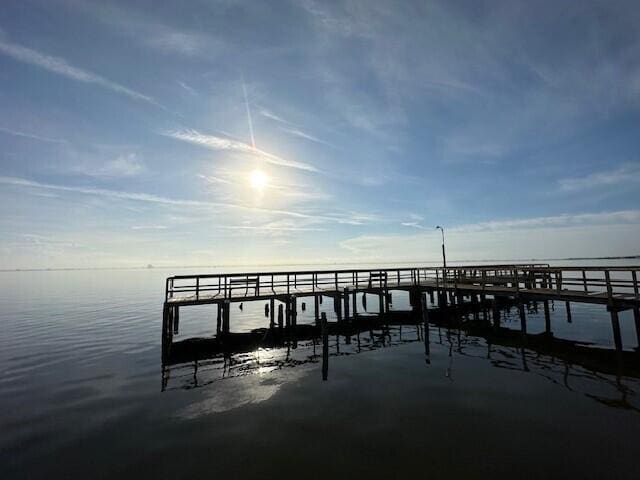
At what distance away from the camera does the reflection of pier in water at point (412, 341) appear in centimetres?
1259

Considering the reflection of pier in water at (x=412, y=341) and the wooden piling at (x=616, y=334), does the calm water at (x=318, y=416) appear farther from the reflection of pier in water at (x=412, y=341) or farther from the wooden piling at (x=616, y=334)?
the wooden piling at (x=616, y=334)

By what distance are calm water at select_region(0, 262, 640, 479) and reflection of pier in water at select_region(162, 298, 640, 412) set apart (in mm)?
155

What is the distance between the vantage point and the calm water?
7.27m

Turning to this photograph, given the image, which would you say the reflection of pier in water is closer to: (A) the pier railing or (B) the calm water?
(B) the calm water

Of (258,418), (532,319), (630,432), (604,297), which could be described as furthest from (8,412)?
(532,319)

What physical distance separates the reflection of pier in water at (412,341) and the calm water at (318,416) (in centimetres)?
15

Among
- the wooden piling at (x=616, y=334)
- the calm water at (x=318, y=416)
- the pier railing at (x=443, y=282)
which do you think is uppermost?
the pier railing at (x=443, y=282)

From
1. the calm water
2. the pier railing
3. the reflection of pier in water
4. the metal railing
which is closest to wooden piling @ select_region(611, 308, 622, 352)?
the reflection of pier in water

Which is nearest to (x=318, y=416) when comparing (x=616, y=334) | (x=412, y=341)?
(x=412, y=341)

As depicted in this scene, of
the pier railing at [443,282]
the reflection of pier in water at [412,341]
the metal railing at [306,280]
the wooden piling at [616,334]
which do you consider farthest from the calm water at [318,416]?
the metal railing at [306,280]

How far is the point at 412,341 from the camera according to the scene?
19.1 m

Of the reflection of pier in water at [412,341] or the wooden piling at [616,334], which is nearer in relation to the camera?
the reflection of pier in water at [412,341]

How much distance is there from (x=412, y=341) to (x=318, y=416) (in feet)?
36.4

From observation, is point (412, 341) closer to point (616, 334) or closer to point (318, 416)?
point (616, 334)
